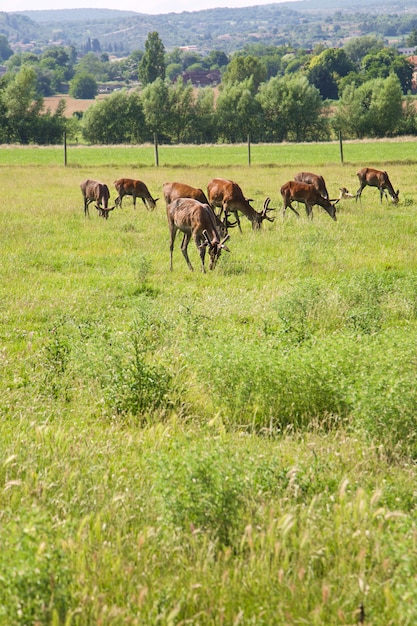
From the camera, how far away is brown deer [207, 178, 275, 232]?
59.4 feet

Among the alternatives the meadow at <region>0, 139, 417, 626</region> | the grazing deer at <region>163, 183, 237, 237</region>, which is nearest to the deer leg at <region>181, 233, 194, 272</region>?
the meadow at <region>0, 139, 417, 626</region>

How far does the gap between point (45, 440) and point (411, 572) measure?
2.92 meters

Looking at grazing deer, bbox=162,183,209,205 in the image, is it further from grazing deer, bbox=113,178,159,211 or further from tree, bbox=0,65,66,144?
tree, bbox=0,65,66,144

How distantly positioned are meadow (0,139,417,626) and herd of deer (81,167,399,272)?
80 centimetres

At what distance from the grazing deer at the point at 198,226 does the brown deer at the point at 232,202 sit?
145 inches

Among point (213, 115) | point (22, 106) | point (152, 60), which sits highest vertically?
point (152, 60)

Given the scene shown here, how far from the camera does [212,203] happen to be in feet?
63.3

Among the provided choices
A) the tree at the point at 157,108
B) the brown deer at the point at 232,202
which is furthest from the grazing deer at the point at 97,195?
the tree at the point at 157,108

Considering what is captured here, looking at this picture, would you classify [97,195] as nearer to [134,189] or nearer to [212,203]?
[134,189]

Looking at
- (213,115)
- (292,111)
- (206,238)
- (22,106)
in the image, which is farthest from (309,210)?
(213,115)

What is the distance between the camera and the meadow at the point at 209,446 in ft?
12.1

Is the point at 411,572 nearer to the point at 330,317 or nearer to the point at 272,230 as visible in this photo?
the point at 330,317

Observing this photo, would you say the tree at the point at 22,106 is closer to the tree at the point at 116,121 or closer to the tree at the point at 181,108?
the tree at the point at 116,121

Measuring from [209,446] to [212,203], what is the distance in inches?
570
